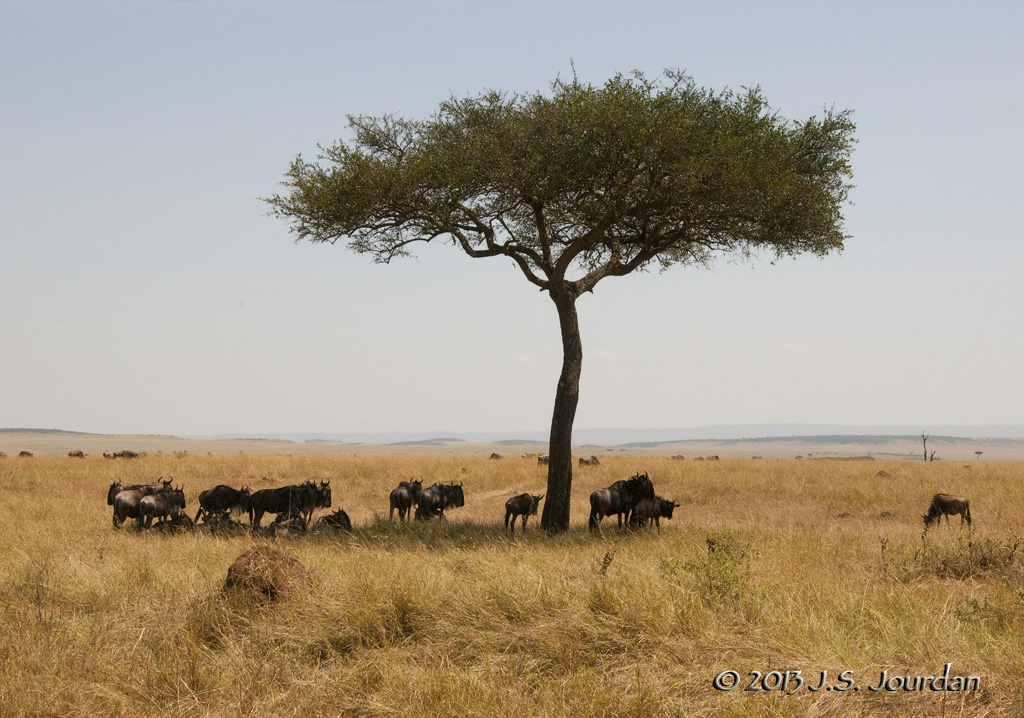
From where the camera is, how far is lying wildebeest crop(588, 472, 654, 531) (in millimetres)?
16828

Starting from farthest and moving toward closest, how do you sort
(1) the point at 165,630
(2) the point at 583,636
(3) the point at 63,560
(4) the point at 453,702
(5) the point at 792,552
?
(5) the point at 792,552 → (3) the point at 63,560 → (1) the point at 165,630 → (2) the point at 583,636 → (4) the point at 453,702

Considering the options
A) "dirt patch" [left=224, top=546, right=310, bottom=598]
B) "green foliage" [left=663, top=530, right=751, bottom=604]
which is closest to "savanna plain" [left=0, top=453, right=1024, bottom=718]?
"green foliage" [left=663, top=530, right=751, bottom=604]

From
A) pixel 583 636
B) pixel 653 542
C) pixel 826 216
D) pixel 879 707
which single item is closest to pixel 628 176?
pixel 826 216

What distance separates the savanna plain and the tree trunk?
369 centimetres

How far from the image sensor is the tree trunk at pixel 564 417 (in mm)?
17312

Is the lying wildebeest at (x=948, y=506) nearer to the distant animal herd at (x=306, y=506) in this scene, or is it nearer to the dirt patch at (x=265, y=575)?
the distant animal herd at (x=306, y=506)

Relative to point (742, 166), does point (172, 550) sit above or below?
below

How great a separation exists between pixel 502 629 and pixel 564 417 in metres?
10.1

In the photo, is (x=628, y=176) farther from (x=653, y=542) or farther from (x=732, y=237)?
(x=653, y=542)

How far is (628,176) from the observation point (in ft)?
56.3

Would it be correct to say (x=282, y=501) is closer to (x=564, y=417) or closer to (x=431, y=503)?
(x=431, y=503)

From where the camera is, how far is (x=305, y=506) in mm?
18562

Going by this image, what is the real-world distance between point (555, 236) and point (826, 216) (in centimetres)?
716

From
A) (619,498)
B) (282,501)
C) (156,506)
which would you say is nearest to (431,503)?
(282,501)
